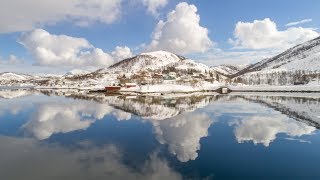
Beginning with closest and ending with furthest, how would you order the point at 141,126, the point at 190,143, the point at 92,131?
1. the point at 190,143
2. the point at 92,131
3. the point at 141,126

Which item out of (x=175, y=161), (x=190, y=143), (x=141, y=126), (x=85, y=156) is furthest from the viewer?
(x=141, y=126)

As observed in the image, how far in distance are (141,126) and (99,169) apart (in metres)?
16.2

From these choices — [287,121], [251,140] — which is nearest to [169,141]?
[251,140]

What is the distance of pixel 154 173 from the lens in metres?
16.5

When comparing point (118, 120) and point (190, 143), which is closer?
point (190, 143)

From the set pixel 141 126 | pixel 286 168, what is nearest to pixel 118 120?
pixel 141 126

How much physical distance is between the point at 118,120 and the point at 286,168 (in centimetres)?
2396

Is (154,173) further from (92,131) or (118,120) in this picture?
(118,120)

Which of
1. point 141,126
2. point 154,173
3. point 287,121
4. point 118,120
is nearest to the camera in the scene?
point 154,173

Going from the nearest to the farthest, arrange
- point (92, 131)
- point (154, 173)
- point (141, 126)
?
1. point (154, 173)
2. point (92, 131)
3. point (141, 126)

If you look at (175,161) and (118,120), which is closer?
(175,161)

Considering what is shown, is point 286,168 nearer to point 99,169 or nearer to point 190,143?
point 190,143

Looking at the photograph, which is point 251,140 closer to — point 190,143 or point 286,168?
point 190,143

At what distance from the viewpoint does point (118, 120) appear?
38531 mm
